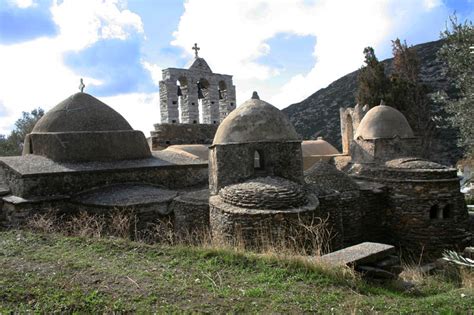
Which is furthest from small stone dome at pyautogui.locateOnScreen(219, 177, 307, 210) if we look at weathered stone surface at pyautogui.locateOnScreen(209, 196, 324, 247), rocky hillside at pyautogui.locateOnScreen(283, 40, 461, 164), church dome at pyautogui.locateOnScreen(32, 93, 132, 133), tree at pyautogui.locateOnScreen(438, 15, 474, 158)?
rocky hillside at pyautogui.locateOnScreen(283, 40, 461, 164)

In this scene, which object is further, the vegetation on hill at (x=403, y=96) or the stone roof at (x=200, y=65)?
the vegetation on hill at (x=403, y=96)

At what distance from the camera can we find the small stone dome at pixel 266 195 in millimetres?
7062

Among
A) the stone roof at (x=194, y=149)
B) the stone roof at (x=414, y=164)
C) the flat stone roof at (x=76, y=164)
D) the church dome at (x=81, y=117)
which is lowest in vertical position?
the stone roof at (x=414, y=164)

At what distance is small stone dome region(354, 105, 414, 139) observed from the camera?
14633 millimetres

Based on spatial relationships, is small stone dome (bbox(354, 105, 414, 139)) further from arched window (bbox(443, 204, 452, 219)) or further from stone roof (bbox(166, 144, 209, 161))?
stone roof (bbox(166, 144, 209, 161))

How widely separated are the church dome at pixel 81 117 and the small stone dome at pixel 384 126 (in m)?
9.26

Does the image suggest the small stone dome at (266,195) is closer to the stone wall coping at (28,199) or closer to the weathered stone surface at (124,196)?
the weathered stone surface at (124,196)

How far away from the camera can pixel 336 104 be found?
41344 millimetres

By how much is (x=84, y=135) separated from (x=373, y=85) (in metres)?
19.8

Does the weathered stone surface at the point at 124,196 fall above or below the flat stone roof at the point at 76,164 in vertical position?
below

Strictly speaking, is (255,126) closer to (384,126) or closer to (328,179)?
(328,179)

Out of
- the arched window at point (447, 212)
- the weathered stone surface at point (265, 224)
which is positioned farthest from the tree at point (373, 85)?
the weathered stone surface at point (265, 224)

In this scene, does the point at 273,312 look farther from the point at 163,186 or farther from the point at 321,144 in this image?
the point at 321,144

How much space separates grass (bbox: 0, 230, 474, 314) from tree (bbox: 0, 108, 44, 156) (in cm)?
2047
